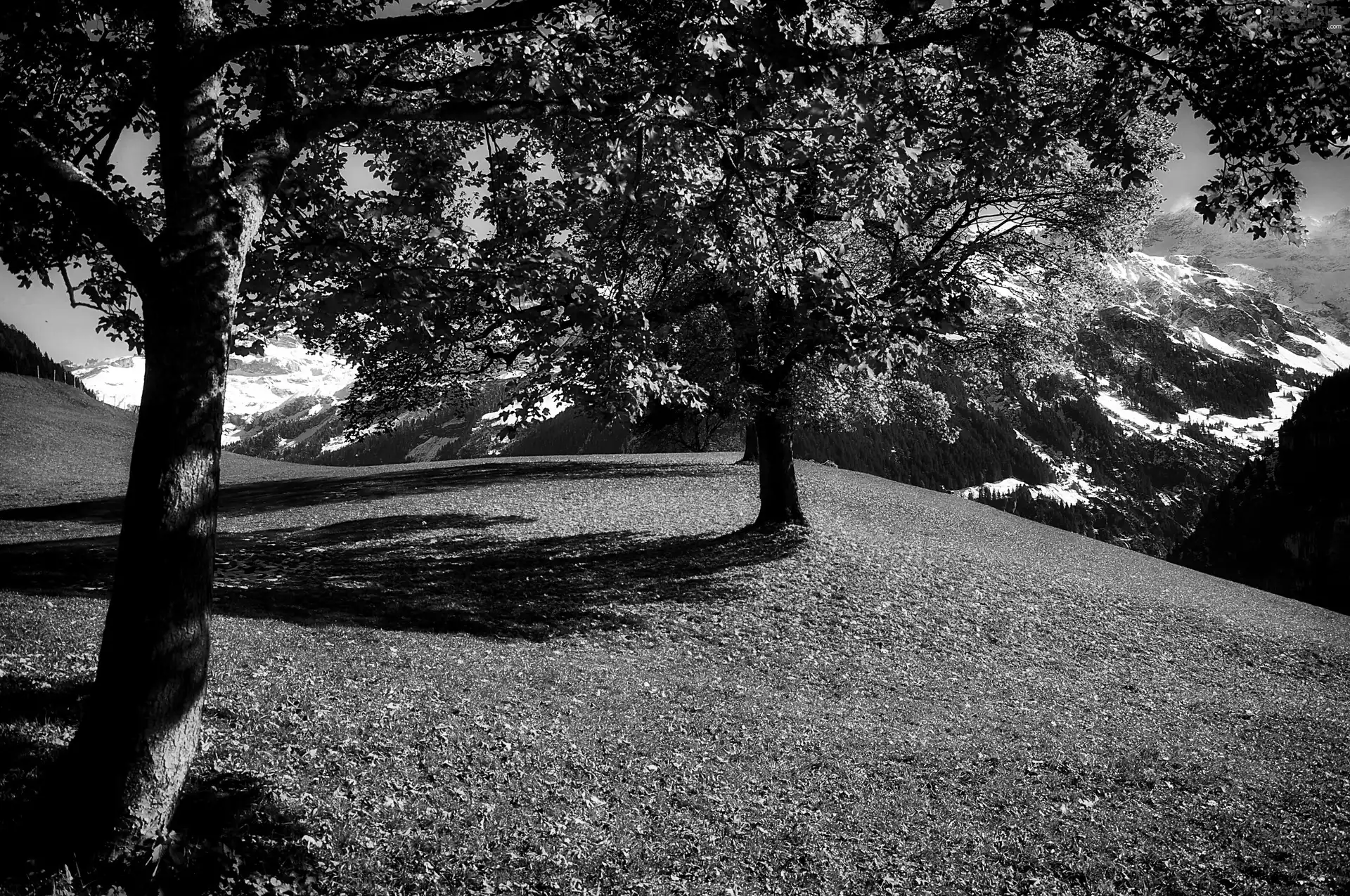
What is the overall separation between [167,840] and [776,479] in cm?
2013

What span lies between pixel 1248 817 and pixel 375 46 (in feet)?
56.8

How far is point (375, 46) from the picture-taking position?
10.7 m

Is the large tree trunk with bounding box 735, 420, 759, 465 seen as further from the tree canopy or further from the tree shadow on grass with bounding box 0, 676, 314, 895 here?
the tree shadow on grass with bounding box 0, 676, 314, 895

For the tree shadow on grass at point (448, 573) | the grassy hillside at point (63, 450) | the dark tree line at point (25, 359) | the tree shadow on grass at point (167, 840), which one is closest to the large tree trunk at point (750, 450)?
the tree shadow on grass at point (448, 573)

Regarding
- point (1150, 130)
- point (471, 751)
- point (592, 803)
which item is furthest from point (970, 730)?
point (1150, 130)

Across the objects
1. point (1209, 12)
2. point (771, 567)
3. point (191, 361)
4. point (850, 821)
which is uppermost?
point (1209, 12)

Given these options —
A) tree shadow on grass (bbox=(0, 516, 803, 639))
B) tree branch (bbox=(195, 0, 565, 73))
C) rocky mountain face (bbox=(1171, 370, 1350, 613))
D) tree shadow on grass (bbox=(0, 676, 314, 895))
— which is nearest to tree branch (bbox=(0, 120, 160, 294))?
tree branch (bbox=(195, 0, 565, 73))

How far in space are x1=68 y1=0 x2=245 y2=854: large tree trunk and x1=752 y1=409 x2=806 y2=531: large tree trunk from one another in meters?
18.9

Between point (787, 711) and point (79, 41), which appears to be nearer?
point (79, 41)

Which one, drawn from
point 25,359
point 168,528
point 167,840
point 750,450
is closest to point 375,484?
point 750,450

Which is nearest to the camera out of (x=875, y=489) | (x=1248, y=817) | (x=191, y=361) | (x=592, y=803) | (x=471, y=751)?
(x=191, y=361)

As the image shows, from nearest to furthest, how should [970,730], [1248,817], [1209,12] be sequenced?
[1209,12], [1248,817], [970,730]

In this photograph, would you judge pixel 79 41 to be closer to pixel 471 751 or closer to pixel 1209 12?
pixel 471 751

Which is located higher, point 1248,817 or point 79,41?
point 79,41
